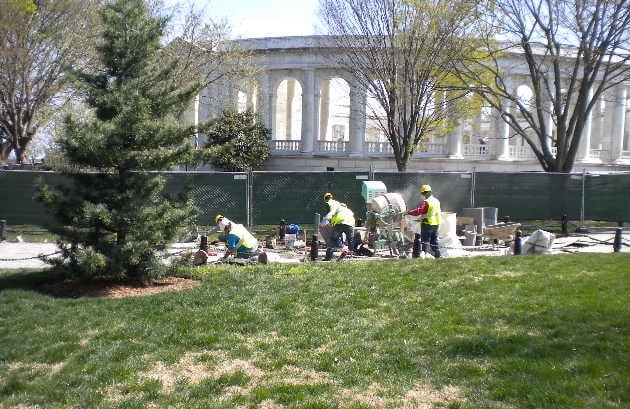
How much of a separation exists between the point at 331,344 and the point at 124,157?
16.4 feet

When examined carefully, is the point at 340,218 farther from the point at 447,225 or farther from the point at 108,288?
the point at 108,288

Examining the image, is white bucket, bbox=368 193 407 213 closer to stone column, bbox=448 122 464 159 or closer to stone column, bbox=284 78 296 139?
stone column, bbox=448 122 464 159

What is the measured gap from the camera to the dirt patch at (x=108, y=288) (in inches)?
400

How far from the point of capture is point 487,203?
21047 mm

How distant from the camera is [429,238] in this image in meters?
14.4

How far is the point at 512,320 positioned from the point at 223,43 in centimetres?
2217

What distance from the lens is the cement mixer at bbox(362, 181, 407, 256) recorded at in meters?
15.3

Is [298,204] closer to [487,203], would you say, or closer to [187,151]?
[487,203]

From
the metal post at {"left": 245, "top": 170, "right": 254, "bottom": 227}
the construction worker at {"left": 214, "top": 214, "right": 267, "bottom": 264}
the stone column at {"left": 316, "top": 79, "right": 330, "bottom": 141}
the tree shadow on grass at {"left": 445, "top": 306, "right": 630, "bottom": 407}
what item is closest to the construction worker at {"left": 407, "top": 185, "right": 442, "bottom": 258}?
the construction worker at {"left": 214, "top": 214, "right": 267, "bottom": 264}

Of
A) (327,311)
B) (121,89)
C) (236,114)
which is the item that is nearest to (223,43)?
(236,114)

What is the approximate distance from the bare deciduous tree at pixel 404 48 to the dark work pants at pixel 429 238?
9153mm

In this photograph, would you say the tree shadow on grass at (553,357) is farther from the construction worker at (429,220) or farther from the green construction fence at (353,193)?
the green construction fence at (353,193)

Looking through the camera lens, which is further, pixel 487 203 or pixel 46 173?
pixel 487 203

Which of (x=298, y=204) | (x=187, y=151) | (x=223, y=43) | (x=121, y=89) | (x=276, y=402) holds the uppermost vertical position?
(x=223, y=43)
